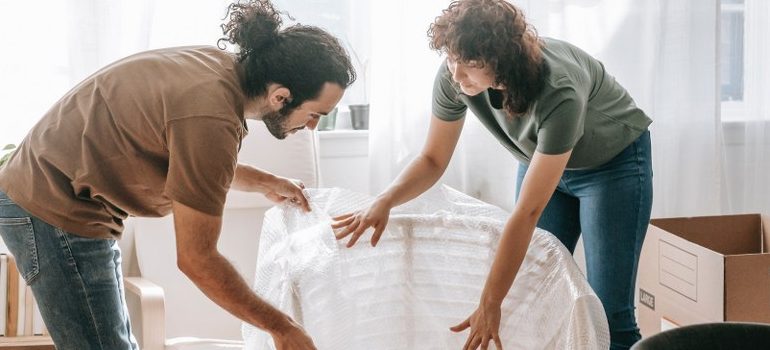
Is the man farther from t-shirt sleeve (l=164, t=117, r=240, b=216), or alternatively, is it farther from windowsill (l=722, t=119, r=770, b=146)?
windowsill (l=722, t=119, r=770, b=146)

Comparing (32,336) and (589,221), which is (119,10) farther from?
(589,221)

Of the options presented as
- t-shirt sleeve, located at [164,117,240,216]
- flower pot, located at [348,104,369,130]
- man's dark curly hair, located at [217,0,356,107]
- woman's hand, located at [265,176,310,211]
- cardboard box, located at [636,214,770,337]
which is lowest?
cardboard box, located at [636,214,770,337]

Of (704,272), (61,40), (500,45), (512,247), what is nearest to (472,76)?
(500,45)

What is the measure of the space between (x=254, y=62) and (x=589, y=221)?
78 cm

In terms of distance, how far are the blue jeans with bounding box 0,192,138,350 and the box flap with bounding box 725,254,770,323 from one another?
4.24ft

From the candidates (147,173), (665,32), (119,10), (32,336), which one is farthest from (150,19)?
(665,32)

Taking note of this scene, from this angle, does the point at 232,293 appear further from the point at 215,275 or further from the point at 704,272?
the point at 704,272

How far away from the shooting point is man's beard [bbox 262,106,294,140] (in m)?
1.61

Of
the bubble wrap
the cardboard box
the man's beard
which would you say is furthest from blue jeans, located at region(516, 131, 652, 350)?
the man's beard

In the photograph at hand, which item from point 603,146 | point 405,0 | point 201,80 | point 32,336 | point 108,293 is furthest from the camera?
point 405,0

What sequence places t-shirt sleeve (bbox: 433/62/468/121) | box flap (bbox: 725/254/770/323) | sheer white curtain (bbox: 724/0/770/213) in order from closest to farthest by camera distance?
t-shirt sleeve (bbox: 433/62/468/121) < box flap (bbox: 725/254/770/323) < sheer white curtain (bbox: 724/0/770/213)

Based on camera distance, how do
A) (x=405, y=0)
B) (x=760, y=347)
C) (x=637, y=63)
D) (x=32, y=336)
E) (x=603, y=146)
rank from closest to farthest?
(x=760, y=347) → (x=603, y=146) → (x=32, y=336) → (x=405, y=0) → (x=637, y=63)

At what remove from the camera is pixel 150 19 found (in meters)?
2.54

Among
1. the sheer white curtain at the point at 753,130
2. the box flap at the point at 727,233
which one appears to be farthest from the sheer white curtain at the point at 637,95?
the box flap at the point at 727,233
